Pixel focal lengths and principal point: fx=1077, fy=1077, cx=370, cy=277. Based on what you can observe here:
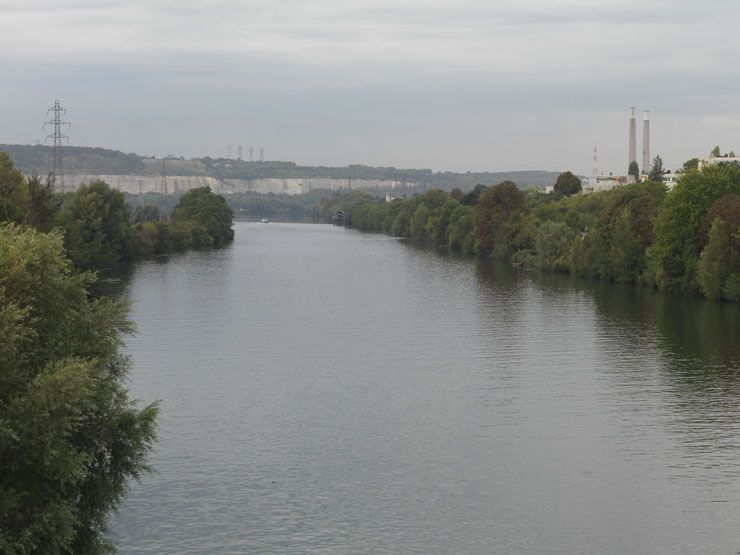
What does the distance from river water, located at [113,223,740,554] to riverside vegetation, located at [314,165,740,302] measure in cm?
418

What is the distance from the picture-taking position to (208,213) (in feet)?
396

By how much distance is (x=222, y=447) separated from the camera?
26891 millimetres

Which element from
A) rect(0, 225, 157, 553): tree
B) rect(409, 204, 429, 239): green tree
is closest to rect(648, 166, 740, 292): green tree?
rect(0, 225, 157, 553): tree

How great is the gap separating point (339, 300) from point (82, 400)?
41642 mm

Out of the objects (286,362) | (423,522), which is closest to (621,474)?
(423,522)

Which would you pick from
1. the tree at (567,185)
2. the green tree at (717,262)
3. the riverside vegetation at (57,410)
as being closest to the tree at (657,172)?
the tree at (567,185)

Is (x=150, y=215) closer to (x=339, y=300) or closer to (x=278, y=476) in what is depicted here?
(x=339, y=300)

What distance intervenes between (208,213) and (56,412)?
106 meters

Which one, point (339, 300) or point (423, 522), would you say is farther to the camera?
point (339, 300)

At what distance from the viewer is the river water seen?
2153 centimetres

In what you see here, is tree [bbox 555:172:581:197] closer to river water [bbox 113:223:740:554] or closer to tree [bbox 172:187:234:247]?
tree [bbox 172:187:234:247]

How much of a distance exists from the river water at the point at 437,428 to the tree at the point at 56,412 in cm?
257

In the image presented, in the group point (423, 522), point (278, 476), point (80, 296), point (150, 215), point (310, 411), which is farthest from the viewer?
point (150, 215)

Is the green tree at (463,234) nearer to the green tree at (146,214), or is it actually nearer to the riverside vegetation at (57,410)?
the green tree at (146,214)
